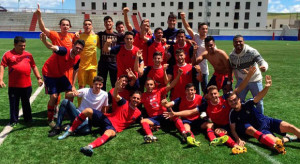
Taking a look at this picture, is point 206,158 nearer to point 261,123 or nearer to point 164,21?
point 261,123

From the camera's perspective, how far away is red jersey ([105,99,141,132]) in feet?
16.3

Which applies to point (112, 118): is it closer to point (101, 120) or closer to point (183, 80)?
point (101, 120)

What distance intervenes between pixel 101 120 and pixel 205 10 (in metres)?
67.5

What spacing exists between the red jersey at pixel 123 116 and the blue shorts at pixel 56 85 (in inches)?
48.0

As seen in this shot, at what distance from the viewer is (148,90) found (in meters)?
5.36

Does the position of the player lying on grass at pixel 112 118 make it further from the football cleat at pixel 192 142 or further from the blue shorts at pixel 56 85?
the football cleat at pixel 192 142

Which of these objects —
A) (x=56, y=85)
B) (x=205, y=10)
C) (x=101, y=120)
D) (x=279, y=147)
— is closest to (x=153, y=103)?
(x=101, y=120)

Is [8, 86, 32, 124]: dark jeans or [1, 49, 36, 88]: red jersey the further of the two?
[8, 86, 32, 124]: dark jeans

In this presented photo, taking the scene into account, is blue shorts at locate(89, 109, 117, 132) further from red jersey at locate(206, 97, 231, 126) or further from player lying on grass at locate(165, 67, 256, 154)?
red jersey at locate(206, 97, 231, 126)

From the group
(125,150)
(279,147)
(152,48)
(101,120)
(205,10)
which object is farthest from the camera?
(205,10)

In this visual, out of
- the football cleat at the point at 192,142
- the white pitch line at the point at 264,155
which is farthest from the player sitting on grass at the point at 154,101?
the white pitch line at the point at 264,155

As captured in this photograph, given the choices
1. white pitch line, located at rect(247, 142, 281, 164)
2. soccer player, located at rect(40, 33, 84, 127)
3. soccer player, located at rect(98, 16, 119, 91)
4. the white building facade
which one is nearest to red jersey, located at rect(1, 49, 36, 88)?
soccer player, located at rect(40, 33, 84, 127)

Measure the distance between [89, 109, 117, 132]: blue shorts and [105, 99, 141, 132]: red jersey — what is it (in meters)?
0.20

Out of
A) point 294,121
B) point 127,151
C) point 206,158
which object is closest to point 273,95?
point 294,121
